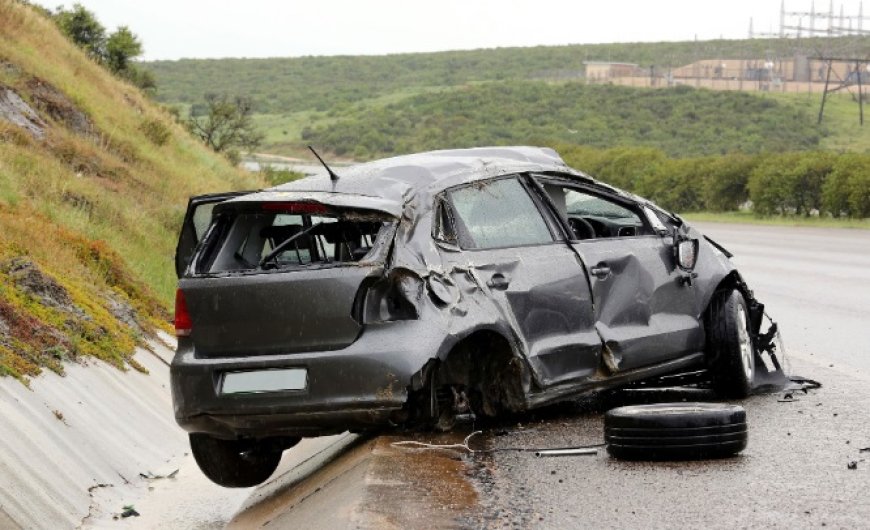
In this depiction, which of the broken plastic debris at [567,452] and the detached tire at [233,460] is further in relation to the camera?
the detached tire at [233,460]

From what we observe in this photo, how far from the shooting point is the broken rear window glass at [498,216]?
30.1 feet

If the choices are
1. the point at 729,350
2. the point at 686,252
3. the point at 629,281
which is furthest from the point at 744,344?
the point at 629,281

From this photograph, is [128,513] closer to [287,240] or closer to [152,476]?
[152,476]

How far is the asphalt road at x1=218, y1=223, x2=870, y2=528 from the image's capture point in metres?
6.92

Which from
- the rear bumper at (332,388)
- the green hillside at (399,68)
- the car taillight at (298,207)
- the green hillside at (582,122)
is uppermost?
the car taillight at (298,207)

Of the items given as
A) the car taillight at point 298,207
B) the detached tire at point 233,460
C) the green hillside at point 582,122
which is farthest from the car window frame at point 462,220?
the green hillside at point 582,122

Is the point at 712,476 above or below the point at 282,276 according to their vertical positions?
below

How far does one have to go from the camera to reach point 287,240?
8672mm

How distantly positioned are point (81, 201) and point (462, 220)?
1267 cm

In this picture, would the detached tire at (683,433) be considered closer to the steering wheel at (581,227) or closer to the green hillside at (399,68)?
the steering wheel at (581,227)

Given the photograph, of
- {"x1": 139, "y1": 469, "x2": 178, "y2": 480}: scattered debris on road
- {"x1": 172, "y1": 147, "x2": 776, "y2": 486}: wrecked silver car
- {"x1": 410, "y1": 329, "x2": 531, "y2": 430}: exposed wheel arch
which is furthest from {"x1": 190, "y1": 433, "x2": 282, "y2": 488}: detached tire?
{"x1": 139, "y1": 469, "x2": 178, "y2": 480}: scattered debris on road

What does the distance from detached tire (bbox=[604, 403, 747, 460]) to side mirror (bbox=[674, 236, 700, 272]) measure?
7.39 ft

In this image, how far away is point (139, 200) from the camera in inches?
967

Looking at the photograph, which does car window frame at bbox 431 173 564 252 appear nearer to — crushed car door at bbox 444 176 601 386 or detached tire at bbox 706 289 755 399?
crushed car door at bbox 444 176 601 386
